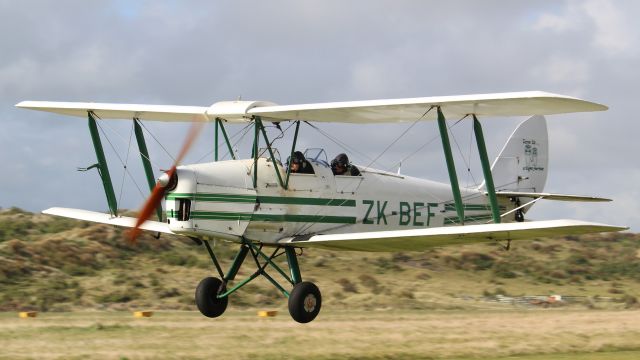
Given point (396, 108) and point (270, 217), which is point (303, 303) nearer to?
point (270, 217)

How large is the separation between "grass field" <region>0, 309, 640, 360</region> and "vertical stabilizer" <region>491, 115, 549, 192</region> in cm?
313

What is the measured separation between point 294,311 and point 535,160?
8726 millimetres

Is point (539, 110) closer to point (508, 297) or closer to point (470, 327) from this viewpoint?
point (470, 327)

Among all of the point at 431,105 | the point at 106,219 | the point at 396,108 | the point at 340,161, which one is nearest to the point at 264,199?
the point at 340,161

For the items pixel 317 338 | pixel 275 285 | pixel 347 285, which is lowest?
pixel 347 285

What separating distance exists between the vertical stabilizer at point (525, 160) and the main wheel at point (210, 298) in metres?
7.51

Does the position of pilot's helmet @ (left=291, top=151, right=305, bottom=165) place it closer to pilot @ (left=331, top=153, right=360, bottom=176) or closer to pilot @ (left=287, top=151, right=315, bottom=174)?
pilot @ (left=287, top=151, right=315, bottom=174)

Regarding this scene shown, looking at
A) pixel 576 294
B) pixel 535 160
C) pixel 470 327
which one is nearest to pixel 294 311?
pixel 470 327

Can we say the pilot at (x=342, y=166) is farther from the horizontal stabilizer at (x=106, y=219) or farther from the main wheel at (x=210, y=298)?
the horizontal stabilizer at (x=106, y=219)

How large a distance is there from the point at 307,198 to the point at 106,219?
438 cm

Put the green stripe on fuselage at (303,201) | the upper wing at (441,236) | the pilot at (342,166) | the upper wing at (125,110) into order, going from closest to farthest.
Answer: the upper wing at (441,236) → the green stripe on fuselage at (303,201) → the pilot at (342,166) → the upper wing at (125,110)

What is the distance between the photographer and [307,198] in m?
17.4

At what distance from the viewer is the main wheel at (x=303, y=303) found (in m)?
16.4

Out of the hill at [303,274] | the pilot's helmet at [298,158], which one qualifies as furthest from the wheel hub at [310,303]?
the hill at [303,274]
